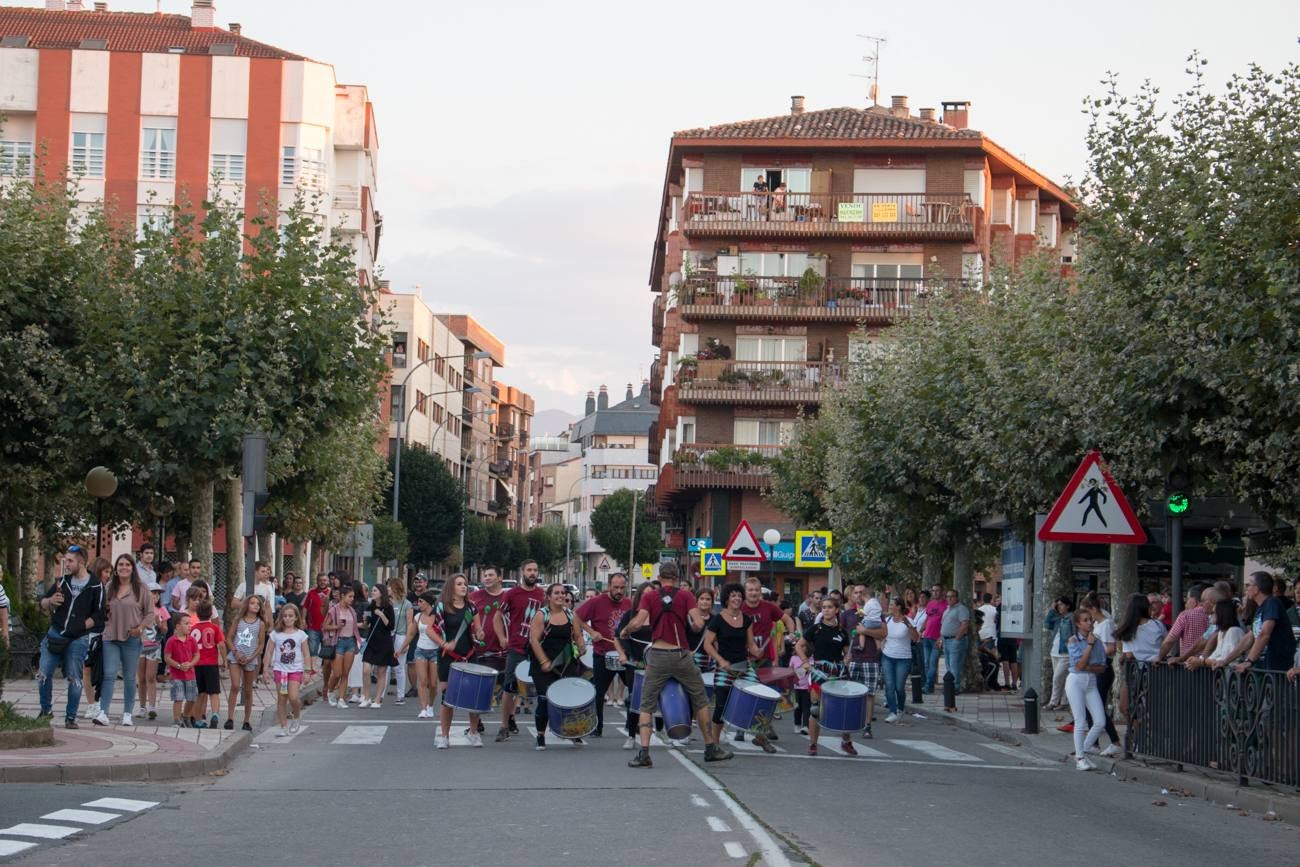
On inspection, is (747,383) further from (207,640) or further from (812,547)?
(207,640)

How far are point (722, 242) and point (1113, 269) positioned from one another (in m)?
44.9

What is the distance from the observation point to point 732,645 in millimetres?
19094

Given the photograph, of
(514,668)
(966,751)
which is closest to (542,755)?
(514,668)

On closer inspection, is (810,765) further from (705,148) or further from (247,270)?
(705,148)

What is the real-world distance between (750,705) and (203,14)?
188ft

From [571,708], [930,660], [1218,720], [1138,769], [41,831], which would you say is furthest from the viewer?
[930,660]

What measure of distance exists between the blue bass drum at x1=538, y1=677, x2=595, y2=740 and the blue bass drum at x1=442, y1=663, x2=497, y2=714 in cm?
78

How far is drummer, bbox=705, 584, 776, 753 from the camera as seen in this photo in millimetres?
18844

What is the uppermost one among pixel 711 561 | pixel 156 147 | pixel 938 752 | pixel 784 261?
pixel 156 147

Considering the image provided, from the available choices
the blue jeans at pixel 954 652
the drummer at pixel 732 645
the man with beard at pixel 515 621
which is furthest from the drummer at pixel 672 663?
the blue jeans at pixel 954 652

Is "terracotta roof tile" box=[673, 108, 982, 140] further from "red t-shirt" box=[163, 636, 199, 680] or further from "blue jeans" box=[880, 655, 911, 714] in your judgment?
"red t-shirt" box=[163, 636, 199, 680]

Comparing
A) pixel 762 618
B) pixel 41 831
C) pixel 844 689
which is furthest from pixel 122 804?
pixel 844 689

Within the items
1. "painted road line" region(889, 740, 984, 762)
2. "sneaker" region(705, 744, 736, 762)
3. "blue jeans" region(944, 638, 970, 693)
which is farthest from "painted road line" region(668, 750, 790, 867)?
"blue jeans" region(944, 638, 970, 693)

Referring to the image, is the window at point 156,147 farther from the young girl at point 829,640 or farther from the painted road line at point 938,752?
the painted road line at point 938,752
